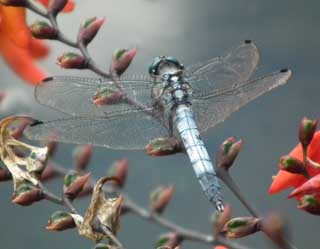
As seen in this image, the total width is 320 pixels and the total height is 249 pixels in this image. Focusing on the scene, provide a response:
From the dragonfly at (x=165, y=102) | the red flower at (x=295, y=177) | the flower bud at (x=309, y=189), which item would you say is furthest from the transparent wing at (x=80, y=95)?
the flower bud at (x=309, y=189)

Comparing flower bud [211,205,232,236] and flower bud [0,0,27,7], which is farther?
flower bud [0,0,27,7]

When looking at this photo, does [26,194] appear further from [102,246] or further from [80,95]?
[80,95]

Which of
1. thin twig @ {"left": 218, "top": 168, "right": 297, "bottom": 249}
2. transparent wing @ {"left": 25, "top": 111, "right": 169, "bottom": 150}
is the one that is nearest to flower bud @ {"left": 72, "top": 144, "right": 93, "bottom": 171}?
transparent wing @ {"left": 25, "top": 111, "right": 169, "bottom": 150}

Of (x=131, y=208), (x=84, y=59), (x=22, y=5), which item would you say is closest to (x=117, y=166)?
(x=131, y=208)

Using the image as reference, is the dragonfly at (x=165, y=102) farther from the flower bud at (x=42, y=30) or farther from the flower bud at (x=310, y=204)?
the flower bud at (x=310, y=204)

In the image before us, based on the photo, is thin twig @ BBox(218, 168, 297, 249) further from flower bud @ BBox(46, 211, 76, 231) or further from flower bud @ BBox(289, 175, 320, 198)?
flower bud @ BBox(46, 211, 76, 231)
